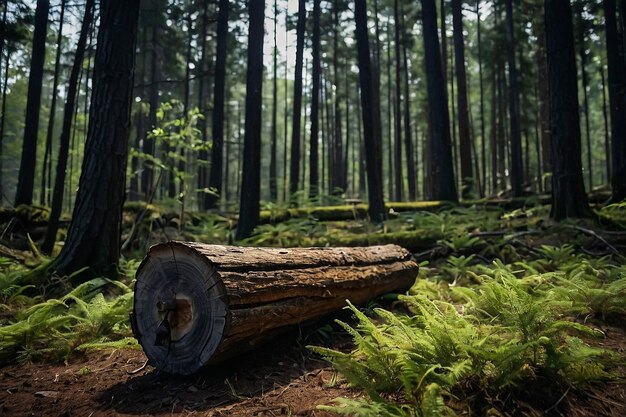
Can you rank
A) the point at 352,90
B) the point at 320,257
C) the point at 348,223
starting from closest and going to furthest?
the point at 320,257 → the point at 348,223 → the point at 352,90

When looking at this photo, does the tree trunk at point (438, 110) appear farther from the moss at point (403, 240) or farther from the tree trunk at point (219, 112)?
the tree trunk at point (219, 112)

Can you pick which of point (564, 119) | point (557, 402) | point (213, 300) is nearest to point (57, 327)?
point (213, 300)

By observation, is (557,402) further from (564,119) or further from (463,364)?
(564,119)

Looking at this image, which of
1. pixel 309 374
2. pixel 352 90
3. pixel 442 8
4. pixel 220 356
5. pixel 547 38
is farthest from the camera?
pixel 352 90

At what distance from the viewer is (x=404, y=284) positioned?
511 cm

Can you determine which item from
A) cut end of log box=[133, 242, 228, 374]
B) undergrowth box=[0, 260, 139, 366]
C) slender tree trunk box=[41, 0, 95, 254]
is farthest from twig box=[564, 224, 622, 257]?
slender tree trunk box=[41, 0, 95, 254]

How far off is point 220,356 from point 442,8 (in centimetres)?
2109

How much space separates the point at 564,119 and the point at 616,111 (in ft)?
14.6

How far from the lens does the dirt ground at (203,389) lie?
2.31 metres

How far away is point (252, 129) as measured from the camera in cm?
977

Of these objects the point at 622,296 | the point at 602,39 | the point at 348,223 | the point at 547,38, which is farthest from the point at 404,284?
the point at 602,39

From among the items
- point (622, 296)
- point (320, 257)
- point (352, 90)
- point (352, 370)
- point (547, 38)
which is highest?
point (352, 90)

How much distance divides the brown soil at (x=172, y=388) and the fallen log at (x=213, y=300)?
20cm

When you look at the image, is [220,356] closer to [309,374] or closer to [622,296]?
[309,374]
